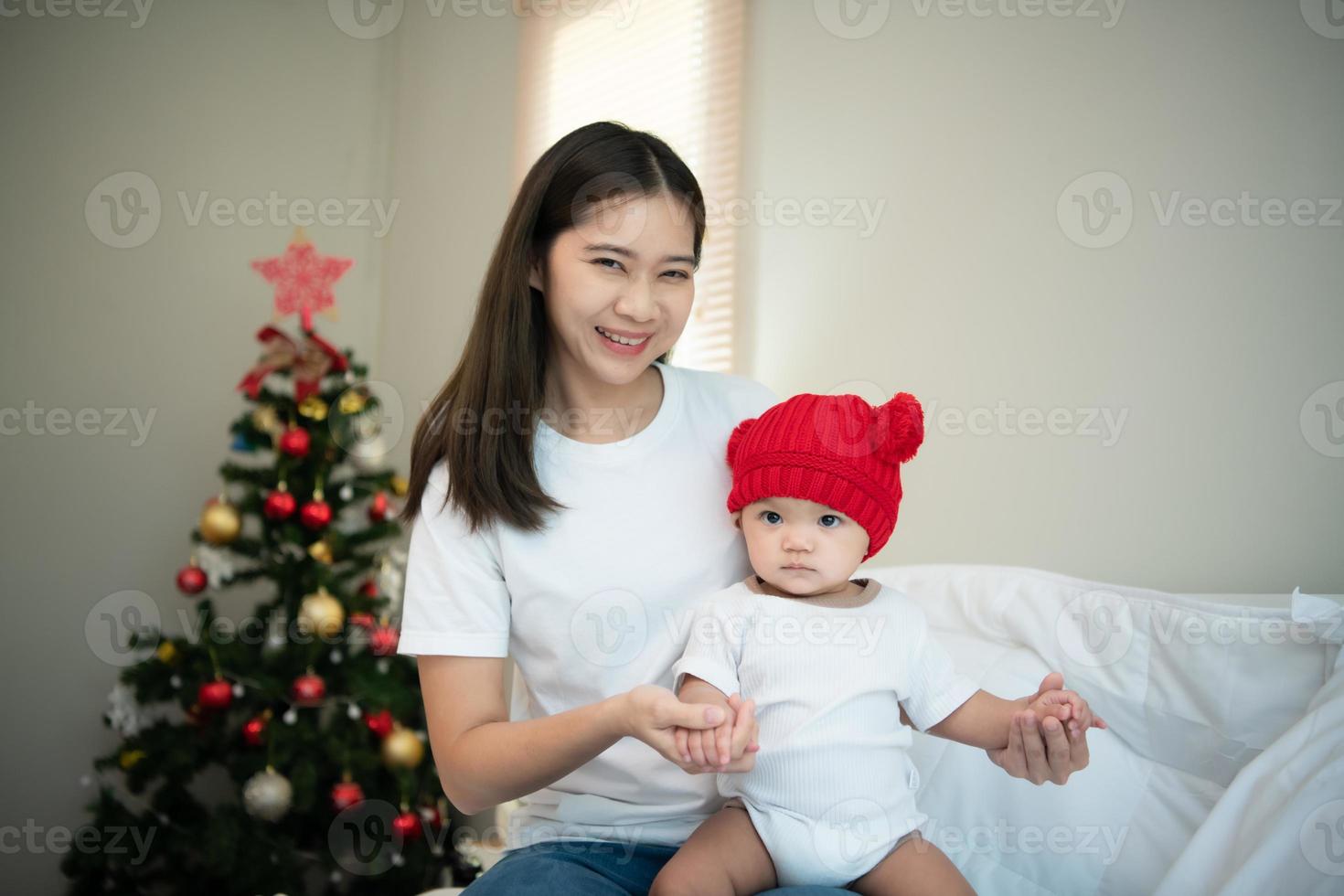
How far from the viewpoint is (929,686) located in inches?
47.3

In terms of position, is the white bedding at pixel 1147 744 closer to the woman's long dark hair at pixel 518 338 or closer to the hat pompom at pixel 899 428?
the hat pompom at pixel 899 428

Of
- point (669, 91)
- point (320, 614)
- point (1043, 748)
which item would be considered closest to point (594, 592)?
point (1043, 748)

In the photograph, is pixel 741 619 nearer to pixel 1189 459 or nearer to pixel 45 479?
pixel 1189 459

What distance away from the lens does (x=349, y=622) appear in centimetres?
281

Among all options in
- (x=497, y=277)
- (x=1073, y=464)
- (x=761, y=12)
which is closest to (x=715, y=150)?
(x=761, y=12)

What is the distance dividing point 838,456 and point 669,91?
2.11m

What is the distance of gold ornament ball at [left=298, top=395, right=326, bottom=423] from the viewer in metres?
2.82

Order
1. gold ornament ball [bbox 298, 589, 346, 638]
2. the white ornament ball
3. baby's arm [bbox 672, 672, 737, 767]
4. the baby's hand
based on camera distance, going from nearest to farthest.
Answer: baby's arm [bbox 672, 672, 737, 767]
the baby's hand
the white ornament ball
gold ornament ball [bbox 298, 589, 346, 638]

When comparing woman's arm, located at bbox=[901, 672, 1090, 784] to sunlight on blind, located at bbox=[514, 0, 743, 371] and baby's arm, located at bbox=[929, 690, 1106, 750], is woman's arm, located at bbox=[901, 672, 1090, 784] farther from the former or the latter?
sunlight on blind, located at bbox=[514, 0, 743, 371]

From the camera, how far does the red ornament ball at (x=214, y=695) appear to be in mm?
2635

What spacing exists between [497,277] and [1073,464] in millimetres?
1199

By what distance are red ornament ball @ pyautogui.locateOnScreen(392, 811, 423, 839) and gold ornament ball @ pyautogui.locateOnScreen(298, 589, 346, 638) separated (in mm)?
569

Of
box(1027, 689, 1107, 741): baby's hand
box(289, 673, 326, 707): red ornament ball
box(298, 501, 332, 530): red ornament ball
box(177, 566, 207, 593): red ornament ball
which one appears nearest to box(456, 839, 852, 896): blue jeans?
box(1027, 689, 1107, 741): baby's hand

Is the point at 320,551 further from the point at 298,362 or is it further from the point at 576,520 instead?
the point at 576,520
